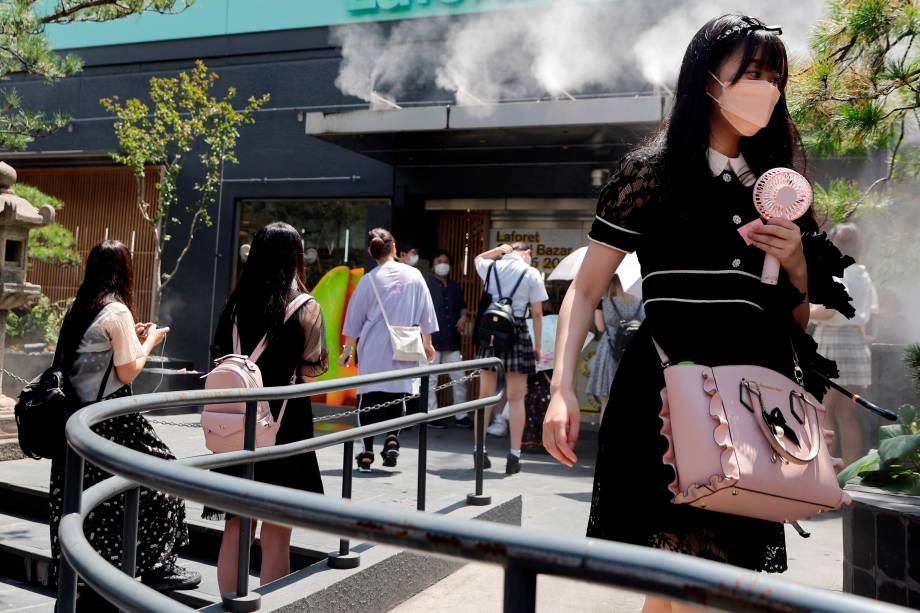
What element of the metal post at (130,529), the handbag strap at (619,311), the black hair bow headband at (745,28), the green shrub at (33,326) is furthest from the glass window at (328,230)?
the black hair bow headband at (745,28)

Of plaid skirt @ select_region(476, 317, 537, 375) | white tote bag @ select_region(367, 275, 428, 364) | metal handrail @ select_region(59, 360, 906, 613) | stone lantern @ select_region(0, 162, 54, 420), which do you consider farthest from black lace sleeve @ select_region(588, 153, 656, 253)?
stone lantern @ select_region(0, 162, 54, 420)

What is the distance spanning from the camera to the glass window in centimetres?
1215

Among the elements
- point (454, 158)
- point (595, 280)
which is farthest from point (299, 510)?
point (454, 158)

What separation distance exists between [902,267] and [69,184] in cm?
1244

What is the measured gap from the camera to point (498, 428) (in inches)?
369

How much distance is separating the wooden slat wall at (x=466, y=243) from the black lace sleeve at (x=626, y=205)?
361 inches

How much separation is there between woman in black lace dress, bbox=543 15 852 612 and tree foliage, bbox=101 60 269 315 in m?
10.4

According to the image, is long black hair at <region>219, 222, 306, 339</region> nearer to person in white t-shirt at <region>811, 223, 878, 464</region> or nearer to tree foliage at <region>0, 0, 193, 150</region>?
tree foliage at <region>0, 0, 193, 150</region>

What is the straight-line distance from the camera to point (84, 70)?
14.2 metres

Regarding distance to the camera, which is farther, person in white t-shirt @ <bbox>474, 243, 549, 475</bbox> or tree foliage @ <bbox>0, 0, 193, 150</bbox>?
person in white t-shirt @ <bbox>474, 243, 549, 475</bbox>

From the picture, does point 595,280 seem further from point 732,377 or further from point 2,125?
point 2,125

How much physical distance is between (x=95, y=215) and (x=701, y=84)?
13395 mm

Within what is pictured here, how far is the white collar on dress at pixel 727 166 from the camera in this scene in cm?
213

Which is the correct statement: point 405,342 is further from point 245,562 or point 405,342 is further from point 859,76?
point 859,76
